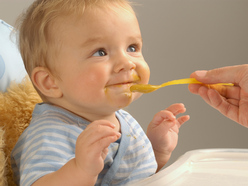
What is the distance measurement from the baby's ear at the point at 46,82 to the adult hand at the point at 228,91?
0.30 meters

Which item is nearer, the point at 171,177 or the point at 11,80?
the point at 171,177

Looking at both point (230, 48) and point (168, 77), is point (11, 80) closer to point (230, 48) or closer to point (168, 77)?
point (168, 77)

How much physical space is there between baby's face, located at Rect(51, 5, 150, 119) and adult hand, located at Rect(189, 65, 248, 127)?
155 millimetres

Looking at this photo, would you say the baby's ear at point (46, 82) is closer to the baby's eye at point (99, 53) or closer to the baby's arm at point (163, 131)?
the baby's eye at point (99, 53)

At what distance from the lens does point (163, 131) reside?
0.91m

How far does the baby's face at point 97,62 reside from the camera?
72 centimetres

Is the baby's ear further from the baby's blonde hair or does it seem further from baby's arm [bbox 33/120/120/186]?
baby's arm [bbox 33/120/120/186]

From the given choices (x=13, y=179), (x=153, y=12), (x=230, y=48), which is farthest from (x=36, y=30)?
(x=230, y=48)

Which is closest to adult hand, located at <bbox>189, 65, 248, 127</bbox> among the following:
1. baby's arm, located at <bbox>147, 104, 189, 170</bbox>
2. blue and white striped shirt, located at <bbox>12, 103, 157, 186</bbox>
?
baby's arm, located at <bbox>147, 104, 189, 170</bbox>

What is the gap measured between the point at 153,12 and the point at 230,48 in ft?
1.36

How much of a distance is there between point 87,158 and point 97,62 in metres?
0.21

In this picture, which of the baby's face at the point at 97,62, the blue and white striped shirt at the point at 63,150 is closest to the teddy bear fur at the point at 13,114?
the blue and white striped shirt at the point at 63,150

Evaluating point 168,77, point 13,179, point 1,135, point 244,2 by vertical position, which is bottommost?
point 168,77

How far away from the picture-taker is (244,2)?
5.97 feet
